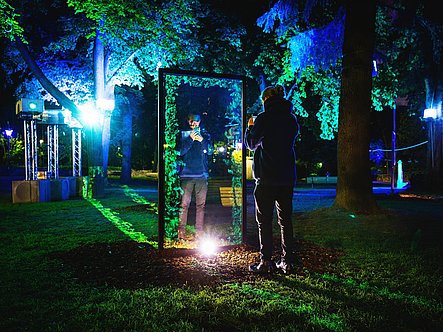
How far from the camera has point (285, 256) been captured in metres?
5.19

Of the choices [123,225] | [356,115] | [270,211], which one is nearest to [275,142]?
[270,211]

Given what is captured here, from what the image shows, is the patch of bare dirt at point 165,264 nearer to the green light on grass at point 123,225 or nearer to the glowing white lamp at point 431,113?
the green light on grass at point 123,225

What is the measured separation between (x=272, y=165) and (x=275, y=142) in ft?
0.91

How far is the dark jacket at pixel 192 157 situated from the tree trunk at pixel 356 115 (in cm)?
471

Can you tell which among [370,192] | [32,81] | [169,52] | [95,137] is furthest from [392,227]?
[32,81]

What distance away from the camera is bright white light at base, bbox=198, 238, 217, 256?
6121mm

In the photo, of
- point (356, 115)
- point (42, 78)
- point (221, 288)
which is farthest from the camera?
point (42, 78)

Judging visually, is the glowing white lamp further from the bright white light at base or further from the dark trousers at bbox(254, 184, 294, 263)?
the dark trousers at bbox(254, 184, 294, 263)

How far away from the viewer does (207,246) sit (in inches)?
252

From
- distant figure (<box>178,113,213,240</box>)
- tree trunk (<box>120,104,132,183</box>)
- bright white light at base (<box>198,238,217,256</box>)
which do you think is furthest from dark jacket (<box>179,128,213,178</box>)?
tree trunk (<box>120,104,132,183</box>)

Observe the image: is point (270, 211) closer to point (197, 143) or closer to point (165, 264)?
point (165, 264)

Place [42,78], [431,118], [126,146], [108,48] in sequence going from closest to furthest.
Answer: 1. [42,78]
2. [108,48]
3. [431,118]
4. [126,146]

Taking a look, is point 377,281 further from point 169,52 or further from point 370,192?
point 169,52

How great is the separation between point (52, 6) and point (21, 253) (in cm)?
1383
